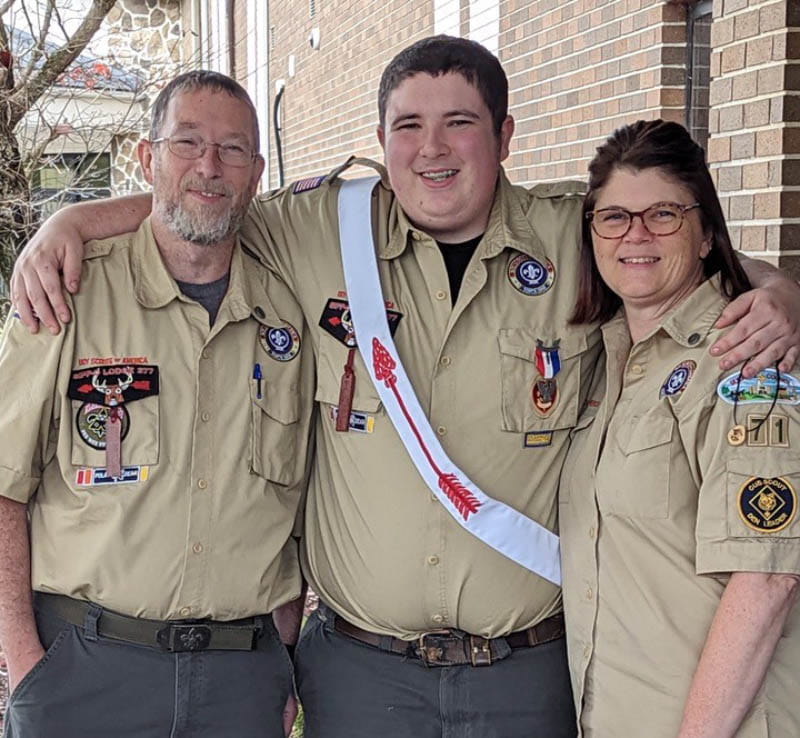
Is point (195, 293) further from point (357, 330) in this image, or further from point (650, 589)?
point (650, 589)

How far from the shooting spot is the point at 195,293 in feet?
8.92

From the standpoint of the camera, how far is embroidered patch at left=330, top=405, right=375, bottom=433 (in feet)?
8.93

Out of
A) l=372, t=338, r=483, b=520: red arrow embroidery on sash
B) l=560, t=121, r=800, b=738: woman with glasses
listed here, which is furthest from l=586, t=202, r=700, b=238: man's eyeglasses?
l=372, t=338, r=483, b=520: red arrow embroidery on sash

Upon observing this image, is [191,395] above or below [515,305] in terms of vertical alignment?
below

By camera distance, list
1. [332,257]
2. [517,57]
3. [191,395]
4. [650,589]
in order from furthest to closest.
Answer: [517,57]
[332,257]
[191,395]
[650,589]

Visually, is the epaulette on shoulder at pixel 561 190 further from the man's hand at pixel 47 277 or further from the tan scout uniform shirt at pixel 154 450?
the man's hand at pixel 47 277

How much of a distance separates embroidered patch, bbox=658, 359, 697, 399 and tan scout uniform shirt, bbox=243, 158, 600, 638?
0.42m

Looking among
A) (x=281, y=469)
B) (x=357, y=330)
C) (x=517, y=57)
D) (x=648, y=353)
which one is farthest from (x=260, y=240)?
(x=517, y=57)

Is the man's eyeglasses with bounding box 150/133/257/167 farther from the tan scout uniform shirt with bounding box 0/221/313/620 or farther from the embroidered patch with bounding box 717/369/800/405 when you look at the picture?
the embroidered patch with bounding box 717/369/800/405

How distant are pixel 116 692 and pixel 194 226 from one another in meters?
1.13

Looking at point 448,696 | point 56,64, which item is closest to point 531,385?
point 448,696

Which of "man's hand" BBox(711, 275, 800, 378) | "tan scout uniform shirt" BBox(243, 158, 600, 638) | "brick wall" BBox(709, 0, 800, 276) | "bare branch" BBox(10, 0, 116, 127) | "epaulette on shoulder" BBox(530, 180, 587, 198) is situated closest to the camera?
"man's hand" BBox(711, 275, 800, 378)

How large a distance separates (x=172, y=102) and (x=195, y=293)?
48 cm

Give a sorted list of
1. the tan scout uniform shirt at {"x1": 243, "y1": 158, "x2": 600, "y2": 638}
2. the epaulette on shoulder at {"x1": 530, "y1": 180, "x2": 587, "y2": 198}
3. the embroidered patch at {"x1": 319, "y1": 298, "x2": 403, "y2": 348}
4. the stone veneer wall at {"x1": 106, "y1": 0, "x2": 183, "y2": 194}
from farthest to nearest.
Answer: the stone veneer wall at {"x1": 106, "y1": 0, "x2": 183, "y2": 194} → the epaulette on shoulder at {"x1": 530, "y1": 180, "x2": 587, "y2": 198} → the embroidered patch at {"x1": 319, "y1": 298, "x2": 403, "y2": 348} → the tan scout uniform shirt at {"x1": 243, "y1": 158, "x2": 600, "y2": 638}
